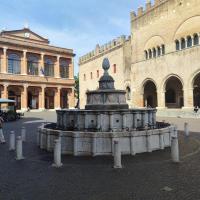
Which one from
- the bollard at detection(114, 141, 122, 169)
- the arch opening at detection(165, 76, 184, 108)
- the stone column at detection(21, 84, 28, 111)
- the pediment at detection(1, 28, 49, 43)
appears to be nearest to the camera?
the bollard at detection(114, 141, 122, 169)

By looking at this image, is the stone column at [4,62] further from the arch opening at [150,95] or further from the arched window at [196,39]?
the arched window at [196,39]

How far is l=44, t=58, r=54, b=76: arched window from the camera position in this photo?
45.8m

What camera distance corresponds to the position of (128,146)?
8.42 m

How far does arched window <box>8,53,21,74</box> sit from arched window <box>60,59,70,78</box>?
8.64 meters

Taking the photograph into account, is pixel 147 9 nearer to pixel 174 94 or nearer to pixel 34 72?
pixel 174 94

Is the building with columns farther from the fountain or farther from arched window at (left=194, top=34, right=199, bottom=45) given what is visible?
the fountain

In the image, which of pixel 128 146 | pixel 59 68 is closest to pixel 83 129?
pixel 128 146

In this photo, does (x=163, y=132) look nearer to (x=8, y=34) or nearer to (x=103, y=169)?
(x=103, y=169)

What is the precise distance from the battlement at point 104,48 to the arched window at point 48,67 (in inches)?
295

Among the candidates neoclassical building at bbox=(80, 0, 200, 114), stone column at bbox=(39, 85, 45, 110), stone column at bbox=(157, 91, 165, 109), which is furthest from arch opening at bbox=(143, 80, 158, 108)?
stone column at bbox=(39, 85, 45, 110)

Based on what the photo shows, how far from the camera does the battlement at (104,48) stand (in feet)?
126

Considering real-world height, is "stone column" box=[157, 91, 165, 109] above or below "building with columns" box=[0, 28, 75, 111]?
below

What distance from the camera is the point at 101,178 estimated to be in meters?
5.96

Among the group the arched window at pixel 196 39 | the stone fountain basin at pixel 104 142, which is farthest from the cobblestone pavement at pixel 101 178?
the arched window at pixel 196 39
